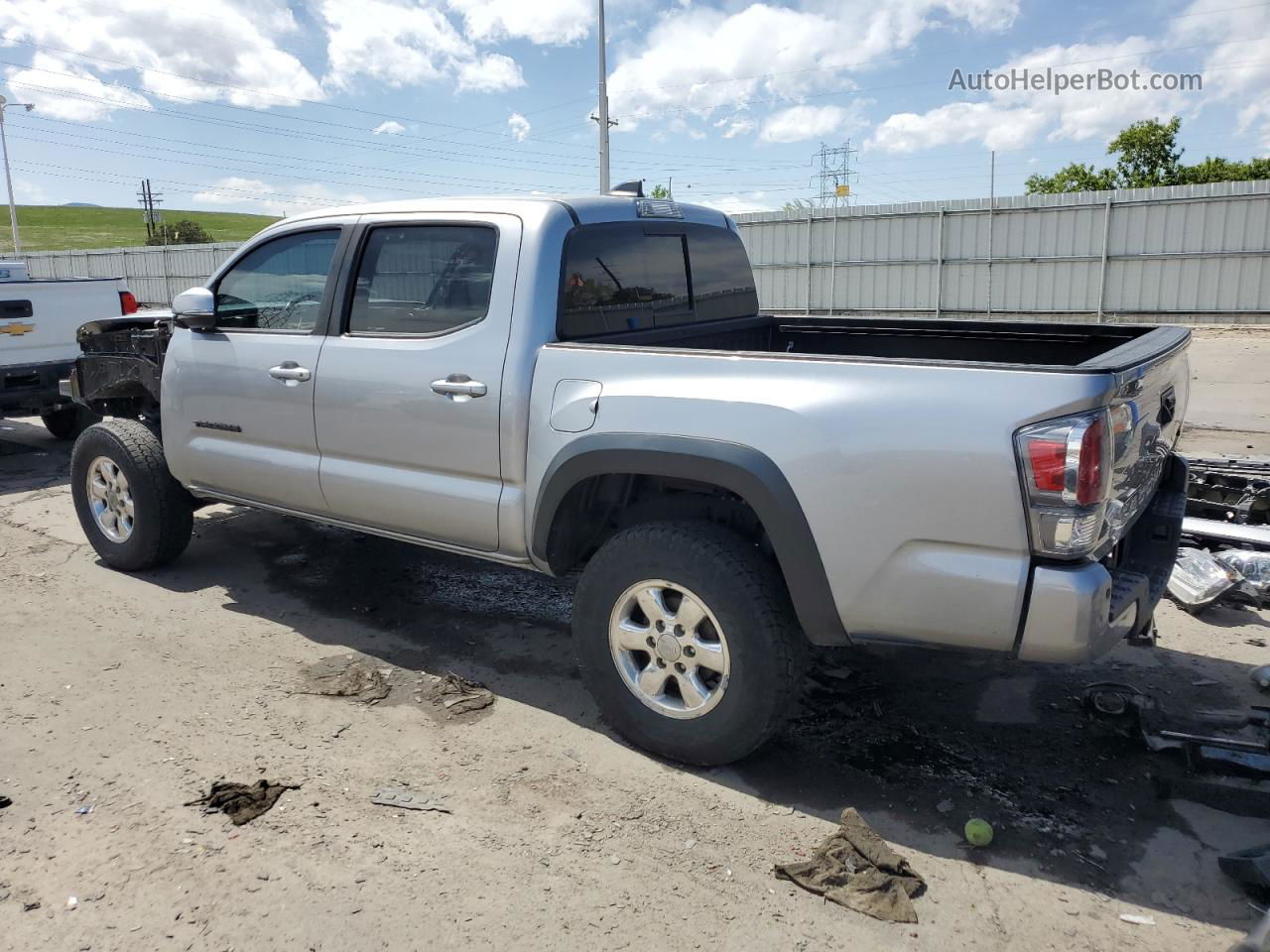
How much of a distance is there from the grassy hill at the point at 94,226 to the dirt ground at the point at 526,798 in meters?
82.1

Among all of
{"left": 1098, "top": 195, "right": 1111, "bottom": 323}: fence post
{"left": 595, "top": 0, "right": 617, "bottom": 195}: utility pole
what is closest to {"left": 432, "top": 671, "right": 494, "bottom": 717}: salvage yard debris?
{"left": 1098, "top": 195, "right": 1111, "bottom": 323}: fence post

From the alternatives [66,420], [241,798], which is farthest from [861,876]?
[66,420]

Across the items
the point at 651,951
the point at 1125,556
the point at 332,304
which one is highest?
the point at 332,304

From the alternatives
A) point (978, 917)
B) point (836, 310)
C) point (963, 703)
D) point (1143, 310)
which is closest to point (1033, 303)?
point (1143, 310)

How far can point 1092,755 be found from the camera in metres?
3.41

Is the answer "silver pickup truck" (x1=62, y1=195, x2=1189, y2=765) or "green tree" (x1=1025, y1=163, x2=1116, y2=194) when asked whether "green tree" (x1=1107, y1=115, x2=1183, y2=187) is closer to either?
"green tree" (x1=1025, y1=163, x2=1116, y2=194)

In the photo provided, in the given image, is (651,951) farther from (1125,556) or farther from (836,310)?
(836,310)

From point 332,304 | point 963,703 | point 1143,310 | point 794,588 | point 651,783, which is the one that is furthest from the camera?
point 1143,310

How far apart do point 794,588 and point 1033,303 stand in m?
20.2

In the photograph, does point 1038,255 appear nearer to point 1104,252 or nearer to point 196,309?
point 1104,252

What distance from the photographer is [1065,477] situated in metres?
2.56

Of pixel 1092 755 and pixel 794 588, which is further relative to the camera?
pixel 1092 755

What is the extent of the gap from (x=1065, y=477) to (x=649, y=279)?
7.09 feet

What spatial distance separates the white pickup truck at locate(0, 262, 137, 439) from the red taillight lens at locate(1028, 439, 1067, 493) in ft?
26.3
